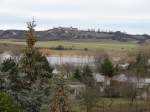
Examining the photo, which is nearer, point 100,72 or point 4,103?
point 4,103

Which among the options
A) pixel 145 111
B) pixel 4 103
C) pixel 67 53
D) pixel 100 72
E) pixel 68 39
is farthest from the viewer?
pixel 68 39

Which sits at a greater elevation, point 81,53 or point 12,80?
point 12,80

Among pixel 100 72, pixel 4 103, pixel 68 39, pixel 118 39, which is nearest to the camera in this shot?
pixel 4 103

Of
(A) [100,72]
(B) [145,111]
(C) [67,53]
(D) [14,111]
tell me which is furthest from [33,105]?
(C) [67,53]

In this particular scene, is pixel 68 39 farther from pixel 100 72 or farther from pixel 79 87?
pixel 79 87

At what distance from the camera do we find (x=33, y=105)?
22.9 metres

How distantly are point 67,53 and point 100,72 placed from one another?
50.4 meters

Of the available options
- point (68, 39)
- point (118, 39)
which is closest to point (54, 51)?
point (68, 39)

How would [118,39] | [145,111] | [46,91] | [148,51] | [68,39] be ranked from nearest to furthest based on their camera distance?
[46,91] < [145,111] < [148,51] < [68,39] < [118,39]

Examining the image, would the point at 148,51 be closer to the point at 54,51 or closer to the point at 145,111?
the point at 54,51

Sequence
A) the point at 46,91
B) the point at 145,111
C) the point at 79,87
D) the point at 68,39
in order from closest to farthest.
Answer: the point at 46,91 → the point at 145,111 → the point at 79,87 → the point at 68,39

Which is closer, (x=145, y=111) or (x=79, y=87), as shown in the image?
(x=145, y=111)

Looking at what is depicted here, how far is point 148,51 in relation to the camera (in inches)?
4299

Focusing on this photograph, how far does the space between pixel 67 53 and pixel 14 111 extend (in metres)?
A: 110
